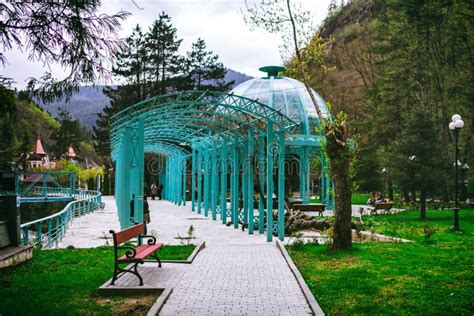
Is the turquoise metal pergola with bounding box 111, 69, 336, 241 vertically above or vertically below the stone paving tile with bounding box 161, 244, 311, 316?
above

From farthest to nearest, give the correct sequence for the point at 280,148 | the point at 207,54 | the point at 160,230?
the point at 207,54 → the point at 160,230 → the point at 280,148

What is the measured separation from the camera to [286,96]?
1170 inches

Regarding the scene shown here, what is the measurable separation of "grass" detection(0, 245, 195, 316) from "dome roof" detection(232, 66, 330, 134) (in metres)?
18.2

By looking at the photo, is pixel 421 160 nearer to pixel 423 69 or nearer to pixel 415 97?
pixel 423 69

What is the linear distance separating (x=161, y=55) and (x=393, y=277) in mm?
46588

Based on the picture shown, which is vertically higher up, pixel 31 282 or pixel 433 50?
pixel 433 50

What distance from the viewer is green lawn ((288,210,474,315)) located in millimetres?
7055

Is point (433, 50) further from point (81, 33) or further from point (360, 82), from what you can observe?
point (81, 33)

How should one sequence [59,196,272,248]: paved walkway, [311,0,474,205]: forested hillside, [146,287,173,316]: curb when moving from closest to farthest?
[146,287,173,316]: curb → [59,196,272,248]: paved walkway → [311,0,474,205]: forested hillside

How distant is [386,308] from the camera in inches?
273

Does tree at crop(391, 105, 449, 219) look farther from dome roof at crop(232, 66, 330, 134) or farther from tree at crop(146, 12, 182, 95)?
tree at crop(146, 12, 182, 95)

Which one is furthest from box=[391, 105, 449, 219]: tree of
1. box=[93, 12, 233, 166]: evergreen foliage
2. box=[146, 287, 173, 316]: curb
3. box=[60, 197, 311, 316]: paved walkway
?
box=[93, 12, 233, 166]: evergreen foliage

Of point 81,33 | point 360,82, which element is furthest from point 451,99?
point 81,33

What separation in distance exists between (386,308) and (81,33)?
5.03 meters
